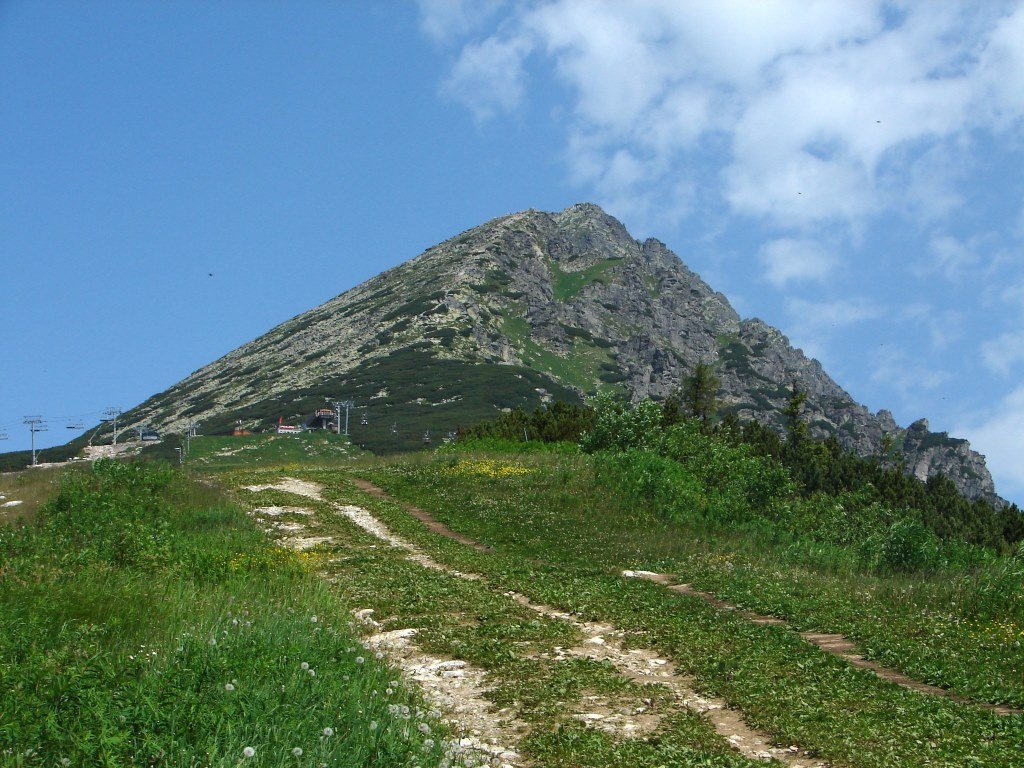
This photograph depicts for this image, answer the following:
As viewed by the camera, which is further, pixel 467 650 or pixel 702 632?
pixel 702 632

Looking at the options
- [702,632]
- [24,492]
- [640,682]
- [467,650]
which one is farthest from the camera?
[24,492]

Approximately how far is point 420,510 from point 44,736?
27112 mm

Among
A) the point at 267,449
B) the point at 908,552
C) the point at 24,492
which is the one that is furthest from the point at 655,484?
the point at 267,449

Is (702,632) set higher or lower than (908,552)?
higher

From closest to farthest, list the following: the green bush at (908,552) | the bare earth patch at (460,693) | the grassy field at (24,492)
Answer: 1. the bare earth patch at (460,693)
2. the green bush at (908,552)
3. the grassy field at (24,492)

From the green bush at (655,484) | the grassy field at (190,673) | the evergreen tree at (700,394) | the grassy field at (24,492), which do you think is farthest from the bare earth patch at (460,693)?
the evergreen tree at (700,394)

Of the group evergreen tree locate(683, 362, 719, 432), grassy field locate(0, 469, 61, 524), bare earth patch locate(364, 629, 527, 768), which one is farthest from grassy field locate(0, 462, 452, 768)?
evergreen tree locate(683, 362, 719, 432)

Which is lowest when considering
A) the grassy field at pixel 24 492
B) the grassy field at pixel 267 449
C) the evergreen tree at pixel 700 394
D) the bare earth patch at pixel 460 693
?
the bare earth patch at pixel 460 693

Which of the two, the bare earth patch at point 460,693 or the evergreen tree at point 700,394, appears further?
the evergreen tree at point 700,394

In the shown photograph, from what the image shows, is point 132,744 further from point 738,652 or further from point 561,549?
point 561,549

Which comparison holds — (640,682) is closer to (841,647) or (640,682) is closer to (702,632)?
(702,632)

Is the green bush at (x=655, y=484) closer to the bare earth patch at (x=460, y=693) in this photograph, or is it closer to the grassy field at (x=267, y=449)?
the bare earth patch at (x=460, y=693)

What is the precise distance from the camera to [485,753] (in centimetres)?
893

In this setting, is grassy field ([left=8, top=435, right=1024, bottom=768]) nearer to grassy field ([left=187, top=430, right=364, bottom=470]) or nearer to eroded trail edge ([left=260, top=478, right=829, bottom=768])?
eroded trail edge ([left=260, top=478, right=829, bottom=768])
